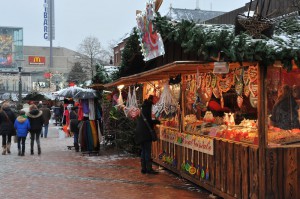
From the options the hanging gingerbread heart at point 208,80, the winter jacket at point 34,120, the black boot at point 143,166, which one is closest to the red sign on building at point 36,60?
the winter jacket at point 34,120

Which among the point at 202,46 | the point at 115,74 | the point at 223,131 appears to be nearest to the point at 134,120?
the point at 115,74

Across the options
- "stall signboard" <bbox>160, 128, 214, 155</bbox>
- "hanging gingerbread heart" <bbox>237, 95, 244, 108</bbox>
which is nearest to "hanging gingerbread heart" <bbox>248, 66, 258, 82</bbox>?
"hanging gingerbread heart" <bbox>237, 95, 244, 108</bbox>

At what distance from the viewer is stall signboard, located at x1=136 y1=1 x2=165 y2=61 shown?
9438 millimetres

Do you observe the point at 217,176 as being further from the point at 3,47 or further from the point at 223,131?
the point at 3,47

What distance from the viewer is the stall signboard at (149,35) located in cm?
944

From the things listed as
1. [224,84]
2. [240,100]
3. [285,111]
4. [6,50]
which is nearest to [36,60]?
[6,50]

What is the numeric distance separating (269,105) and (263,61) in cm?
73

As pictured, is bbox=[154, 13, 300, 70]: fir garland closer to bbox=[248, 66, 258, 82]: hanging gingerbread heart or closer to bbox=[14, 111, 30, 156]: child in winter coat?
bbox=[248, 66, 258, 82]: hanging gingerbread heart

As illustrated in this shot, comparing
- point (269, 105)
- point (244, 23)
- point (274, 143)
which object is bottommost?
point (274, 143)

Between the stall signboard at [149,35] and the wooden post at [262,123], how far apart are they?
3.57m

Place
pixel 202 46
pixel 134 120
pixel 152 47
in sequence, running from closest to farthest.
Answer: pixel 202 46 → pixel 152 47 → pixel 134 120

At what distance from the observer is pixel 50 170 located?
10562mm

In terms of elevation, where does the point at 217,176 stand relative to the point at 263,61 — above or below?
below

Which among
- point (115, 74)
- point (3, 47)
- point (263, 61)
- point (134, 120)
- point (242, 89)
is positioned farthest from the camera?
point (3, 47)
